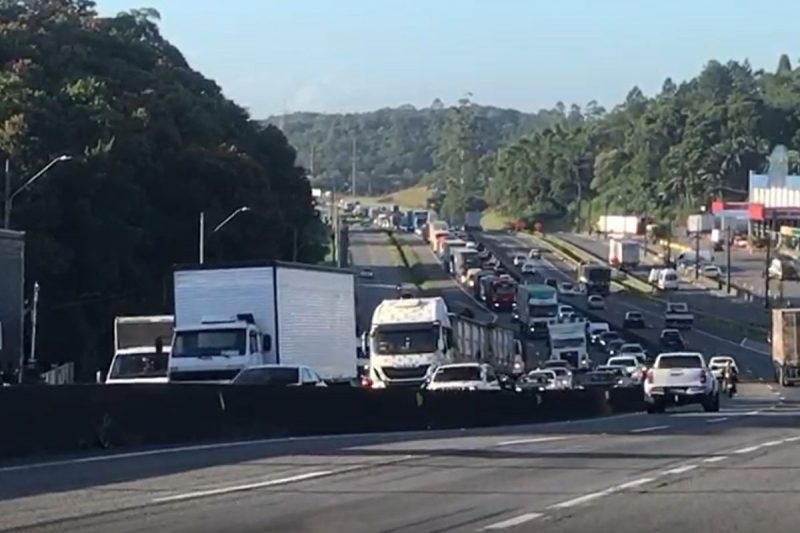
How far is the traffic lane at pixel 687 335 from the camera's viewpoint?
315 ft

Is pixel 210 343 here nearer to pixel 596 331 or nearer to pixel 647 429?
pixel 647 429

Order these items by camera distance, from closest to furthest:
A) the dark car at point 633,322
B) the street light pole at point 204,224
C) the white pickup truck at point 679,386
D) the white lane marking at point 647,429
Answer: the white lane marking at point 647,429 < the white pickup truck at point 679,386 < the street light pole at point 204,224 < the dark car at point 633,322

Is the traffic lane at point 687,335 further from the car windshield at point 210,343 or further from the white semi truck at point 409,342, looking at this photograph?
the car windshield at point 210,343

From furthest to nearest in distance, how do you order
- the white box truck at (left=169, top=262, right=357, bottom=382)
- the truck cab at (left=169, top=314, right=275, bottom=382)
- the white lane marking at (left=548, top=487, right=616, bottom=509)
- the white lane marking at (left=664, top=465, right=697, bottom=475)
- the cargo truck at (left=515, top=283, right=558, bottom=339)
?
1. the cargo truck at (left=515, top=283, right=558, bottom=339)
2. the white box truck at (left=169, top=262, right=357, bottom=382)
3. the truck cab at (left=169, top=314, right=275, bottom=382)
4. the white lane marking at (left=664, top=465, right=697, bottom=475)
5. the white lane marking at (left=548, top=487, right=616, bottom=509)

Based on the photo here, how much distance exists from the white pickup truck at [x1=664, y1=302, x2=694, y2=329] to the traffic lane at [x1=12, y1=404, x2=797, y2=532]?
7723cm

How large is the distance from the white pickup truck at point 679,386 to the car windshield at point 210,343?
11946 millimetres

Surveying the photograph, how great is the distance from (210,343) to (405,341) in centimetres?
1263

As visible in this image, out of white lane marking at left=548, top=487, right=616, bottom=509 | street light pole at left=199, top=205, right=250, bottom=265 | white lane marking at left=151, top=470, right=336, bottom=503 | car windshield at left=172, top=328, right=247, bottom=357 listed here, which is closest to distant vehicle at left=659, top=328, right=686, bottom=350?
street light pole at left=199, top=205, right=250, bottom=265

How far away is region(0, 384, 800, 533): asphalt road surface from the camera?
16.8 metres

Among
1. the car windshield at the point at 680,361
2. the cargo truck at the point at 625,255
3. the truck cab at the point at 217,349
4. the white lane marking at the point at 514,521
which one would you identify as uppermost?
the cargo truck at the point at 625,255

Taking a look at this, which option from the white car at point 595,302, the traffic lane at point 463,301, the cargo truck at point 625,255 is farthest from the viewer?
the cargo truck at point 625,255

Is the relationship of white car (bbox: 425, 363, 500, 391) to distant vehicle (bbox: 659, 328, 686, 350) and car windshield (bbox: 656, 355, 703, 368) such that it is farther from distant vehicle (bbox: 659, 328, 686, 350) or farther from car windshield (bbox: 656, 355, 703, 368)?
distant vehicle (bbox: 659, 328, 686, 350)

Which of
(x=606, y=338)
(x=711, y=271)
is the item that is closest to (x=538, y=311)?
(x=606, y=338)

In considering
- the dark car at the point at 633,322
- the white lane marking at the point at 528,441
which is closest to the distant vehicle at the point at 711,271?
the dark car at the point at 633,322
